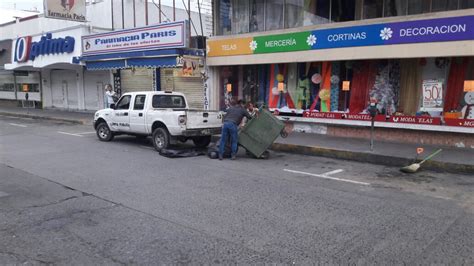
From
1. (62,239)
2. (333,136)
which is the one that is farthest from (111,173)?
(333,136)

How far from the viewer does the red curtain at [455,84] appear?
1184 cm

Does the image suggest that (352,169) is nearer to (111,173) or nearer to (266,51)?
(111,173)

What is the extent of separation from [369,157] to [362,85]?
12.2 ft

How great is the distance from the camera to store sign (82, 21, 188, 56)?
1794cm

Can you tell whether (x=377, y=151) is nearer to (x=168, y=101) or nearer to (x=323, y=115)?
(x=323, y=115)

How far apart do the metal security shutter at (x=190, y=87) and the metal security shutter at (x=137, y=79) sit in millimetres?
1293

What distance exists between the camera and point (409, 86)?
42.2ft

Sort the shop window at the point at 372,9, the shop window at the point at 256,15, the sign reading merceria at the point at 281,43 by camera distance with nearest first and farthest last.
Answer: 1. the shop window at the point at 372,9
2. the sign reading merceria at the point at 281,43
3. the shop window at the point at 256,15

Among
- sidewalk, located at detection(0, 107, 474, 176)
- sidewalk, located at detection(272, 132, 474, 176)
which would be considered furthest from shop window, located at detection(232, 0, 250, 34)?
sidewalk, located at detection(272, 132, 474, 176)

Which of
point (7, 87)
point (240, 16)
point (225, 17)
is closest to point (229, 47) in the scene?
point (240, 16)

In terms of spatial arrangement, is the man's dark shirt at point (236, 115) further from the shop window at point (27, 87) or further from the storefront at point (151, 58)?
the shop window at point (27, 87)

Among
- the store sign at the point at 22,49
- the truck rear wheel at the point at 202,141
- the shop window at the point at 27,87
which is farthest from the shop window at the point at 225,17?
the shop window at the point at 27,87

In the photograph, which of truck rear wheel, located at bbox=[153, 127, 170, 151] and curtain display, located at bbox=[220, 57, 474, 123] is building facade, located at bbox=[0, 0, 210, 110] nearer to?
curtain display, located at bbox=[220, 57, 474, 123]

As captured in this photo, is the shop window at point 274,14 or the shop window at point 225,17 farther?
the shop window at point 225,17
